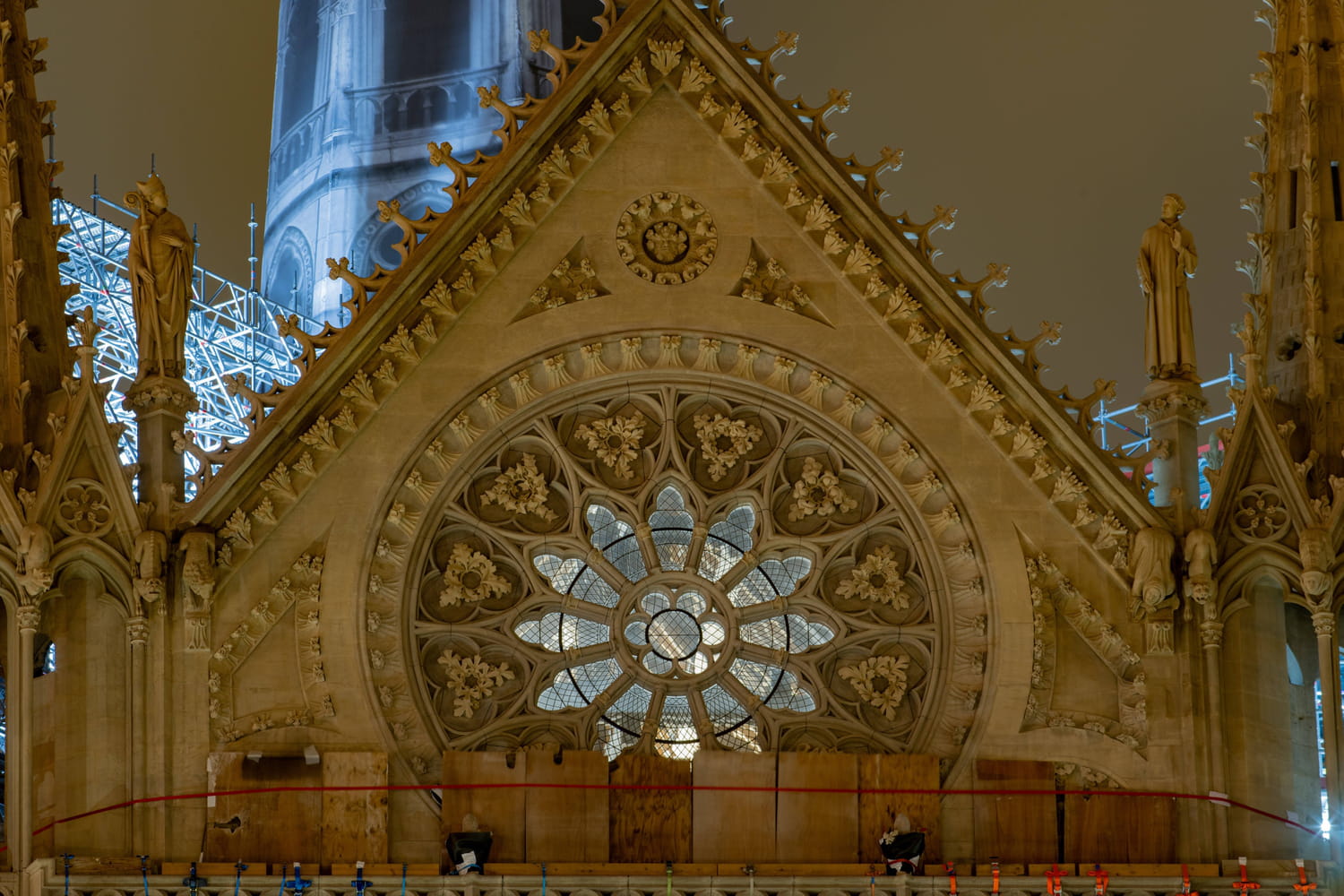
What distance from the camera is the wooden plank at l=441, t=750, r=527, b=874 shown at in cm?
2050

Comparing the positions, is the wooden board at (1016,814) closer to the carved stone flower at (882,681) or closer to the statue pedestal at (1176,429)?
the carved stone flower at (882,681)

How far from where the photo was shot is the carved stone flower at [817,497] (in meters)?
21.8

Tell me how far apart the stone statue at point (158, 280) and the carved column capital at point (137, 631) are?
199 centimetres

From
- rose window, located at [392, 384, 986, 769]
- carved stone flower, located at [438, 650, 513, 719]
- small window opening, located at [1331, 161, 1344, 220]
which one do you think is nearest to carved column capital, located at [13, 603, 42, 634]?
rose window, located at [392, 384, 986, 769]

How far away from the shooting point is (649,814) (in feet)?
68.1

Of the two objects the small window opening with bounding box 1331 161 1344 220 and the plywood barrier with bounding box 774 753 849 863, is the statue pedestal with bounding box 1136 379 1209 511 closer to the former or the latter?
the small window opening with bounding box 1331 161 1344 220

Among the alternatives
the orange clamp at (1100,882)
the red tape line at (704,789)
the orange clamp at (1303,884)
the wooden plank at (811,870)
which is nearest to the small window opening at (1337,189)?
the red tape line at (704,789)

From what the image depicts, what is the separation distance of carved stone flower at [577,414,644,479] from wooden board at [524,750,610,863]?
8.14ft

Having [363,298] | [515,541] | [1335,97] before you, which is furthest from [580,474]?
[1335,97]

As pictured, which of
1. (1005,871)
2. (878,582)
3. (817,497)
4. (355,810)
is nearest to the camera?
(1005,871)

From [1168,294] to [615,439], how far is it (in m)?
4.60

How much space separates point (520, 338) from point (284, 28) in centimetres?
1352

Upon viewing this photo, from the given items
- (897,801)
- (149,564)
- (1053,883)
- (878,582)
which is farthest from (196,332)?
(1053,883)

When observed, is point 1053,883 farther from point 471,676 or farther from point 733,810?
point 471,676
